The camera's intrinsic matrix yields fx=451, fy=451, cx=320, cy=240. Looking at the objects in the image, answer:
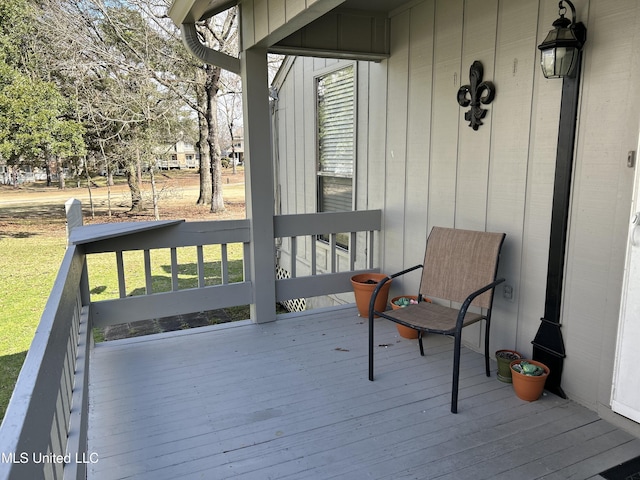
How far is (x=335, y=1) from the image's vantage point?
219 centimetres

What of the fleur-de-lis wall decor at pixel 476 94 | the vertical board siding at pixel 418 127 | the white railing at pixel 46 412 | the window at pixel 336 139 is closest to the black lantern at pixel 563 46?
the fleur-de-lis wall decor at pixel 476 94

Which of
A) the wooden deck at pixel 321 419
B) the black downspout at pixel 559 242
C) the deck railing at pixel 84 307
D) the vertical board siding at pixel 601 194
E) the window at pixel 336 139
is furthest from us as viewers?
the window at pixel 336 139

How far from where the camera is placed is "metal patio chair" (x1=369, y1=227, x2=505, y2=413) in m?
2.57

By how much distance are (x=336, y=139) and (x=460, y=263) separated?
2407 millimetres

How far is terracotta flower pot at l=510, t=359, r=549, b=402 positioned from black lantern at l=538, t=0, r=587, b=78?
1.57 metres

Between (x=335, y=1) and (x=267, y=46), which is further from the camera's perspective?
(x=267, y=46)

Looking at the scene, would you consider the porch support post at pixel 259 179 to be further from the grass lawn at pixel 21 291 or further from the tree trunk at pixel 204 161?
the tree trunk at pixel 204 161

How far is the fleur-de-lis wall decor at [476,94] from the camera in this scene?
2867mm

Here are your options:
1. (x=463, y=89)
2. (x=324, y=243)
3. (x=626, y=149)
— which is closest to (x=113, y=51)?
(x=324, y=243)

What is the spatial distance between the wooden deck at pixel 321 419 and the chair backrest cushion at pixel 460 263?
0.47 meters

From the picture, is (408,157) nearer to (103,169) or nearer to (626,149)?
(626,149)

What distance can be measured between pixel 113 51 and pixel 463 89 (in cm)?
1058

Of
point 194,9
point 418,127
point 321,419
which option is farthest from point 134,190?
point 321,419

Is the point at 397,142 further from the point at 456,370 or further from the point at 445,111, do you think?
the point at 456,370
